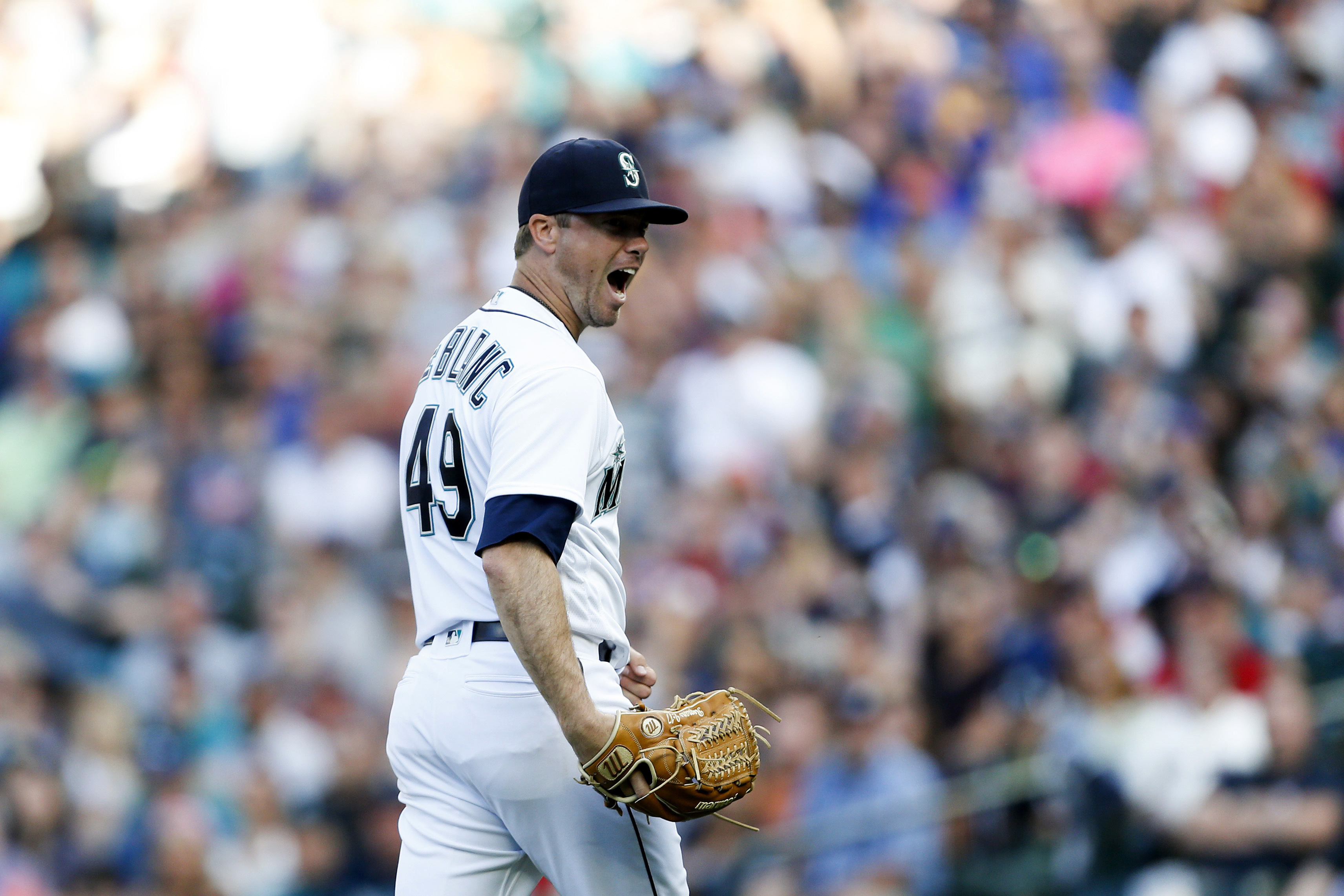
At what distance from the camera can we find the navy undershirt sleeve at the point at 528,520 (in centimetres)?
267

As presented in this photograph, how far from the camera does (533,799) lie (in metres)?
2.86

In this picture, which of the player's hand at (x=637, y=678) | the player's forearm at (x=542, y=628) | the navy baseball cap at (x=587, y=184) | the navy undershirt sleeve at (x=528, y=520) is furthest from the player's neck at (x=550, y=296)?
the player's hand at (x=637, y=678)

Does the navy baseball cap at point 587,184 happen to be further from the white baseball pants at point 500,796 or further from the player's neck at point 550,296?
the white baseball pants at point 500,796

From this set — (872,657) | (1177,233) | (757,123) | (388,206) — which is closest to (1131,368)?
(1177,233)

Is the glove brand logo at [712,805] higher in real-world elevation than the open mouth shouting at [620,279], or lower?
lower

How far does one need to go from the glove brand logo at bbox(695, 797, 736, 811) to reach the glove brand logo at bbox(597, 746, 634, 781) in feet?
0.68

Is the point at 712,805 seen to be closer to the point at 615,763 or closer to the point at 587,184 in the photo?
the point at 615,763

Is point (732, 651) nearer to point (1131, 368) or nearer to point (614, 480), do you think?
point (1131, 368)

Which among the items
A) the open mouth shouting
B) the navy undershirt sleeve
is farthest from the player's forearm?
the open mouth shouting

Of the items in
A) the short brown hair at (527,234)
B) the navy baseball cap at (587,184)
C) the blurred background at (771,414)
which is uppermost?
the navy baseball cap at (587,184)

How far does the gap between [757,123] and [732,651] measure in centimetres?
412

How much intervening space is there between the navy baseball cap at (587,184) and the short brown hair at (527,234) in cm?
2

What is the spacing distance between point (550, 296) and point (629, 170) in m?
0.30

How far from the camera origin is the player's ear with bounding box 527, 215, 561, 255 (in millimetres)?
3029
